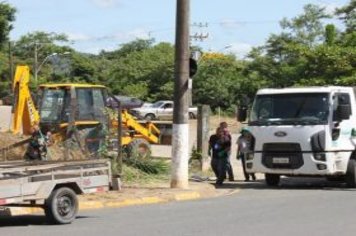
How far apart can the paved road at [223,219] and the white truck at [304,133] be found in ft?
5.56

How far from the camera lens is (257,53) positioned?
7562 centimetres

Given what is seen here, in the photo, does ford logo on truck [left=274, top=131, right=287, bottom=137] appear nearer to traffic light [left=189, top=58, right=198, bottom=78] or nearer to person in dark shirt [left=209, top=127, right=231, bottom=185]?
person in dark shirt [left=209, top=127, right=231, bottom=185]

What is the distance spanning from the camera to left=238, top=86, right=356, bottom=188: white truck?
20.2 m

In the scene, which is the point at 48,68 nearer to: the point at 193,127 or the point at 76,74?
the point at 76,74

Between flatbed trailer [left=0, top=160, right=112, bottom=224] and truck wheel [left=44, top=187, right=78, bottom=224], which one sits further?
truck wheel [left=44, top=187, right=78, bottom=224]

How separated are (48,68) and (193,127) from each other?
4951 cm

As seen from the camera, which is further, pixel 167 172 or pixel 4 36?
pixel 4 36

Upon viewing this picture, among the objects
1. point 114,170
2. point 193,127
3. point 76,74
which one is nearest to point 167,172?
point 114,170

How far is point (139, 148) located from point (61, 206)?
12407 millimetres

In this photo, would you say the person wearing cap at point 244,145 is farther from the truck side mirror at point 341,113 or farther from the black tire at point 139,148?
the black tire at point 139,148

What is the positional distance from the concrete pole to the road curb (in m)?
6.09

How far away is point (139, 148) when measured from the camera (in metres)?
25.7

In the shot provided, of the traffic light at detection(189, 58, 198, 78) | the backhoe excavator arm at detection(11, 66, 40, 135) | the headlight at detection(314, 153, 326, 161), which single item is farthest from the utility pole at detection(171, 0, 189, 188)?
the backhoe excavator arm at detection(11, 66, 40, 135)

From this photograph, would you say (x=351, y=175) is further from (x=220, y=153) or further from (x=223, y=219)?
(x=223, y=219)
